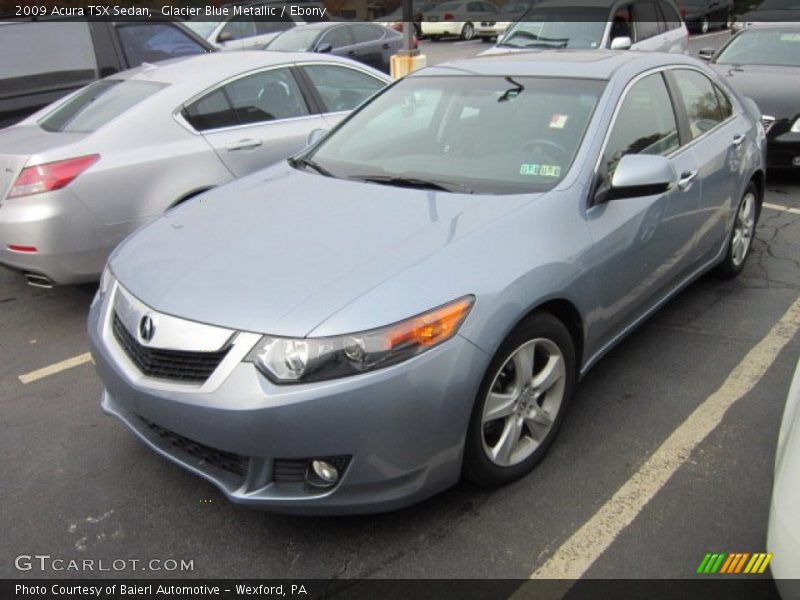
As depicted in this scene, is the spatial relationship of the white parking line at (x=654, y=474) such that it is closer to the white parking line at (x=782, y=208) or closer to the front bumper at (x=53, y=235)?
the white parking line at (x=782, y=208)

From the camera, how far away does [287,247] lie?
272 centimetres

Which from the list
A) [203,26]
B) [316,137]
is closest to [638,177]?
[316,137]

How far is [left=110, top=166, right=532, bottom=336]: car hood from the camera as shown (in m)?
2.38

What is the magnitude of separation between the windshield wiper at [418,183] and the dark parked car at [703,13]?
23.7 meters

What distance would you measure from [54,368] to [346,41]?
10.1 meters

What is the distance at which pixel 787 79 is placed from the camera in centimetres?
712

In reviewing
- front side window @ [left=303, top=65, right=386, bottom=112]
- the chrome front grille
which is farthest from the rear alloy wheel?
the chrome front grille

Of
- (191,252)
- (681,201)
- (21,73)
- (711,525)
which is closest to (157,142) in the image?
(191,252)

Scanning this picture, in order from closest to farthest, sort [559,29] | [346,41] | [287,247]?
[287,247]
[559,29]
[346,41]

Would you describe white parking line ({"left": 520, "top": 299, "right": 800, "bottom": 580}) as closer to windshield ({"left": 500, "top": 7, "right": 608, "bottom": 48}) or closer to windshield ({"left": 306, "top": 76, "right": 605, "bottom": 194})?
windshield ({"left": 306, "top": 76, "right": 605, "bottom": 194})

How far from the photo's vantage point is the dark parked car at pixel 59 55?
616 cm

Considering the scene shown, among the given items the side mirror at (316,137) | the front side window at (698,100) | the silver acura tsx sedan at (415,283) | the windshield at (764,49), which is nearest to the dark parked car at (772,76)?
the windshield at (764,49)

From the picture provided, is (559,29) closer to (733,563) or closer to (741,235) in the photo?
(741,235)

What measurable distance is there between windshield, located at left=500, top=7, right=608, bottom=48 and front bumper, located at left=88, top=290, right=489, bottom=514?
8376mm
